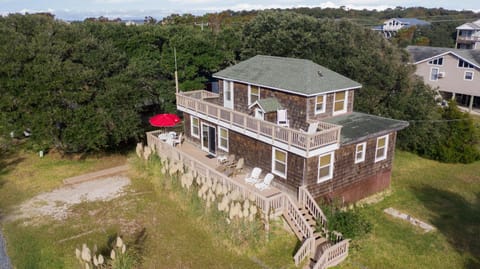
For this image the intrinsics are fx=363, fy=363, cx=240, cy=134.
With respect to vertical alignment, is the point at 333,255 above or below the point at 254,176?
below

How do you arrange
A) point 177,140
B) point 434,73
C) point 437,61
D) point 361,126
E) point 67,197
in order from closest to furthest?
point 361,126 → point 67,197 → point 177,140 → point 437,61 → point 434,73

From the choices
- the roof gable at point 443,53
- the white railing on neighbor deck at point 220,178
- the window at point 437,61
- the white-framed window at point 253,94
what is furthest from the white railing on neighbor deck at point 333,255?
the window at point 437,61

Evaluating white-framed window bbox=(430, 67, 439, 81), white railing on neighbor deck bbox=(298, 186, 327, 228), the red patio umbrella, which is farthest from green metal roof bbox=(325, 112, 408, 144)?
white-framed window bbox=(430, 67, 439, 81)

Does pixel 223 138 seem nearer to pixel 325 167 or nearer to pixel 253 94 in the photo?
pixel 253 94

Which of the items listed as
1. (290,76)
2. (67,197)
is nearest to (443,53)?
(290,76)

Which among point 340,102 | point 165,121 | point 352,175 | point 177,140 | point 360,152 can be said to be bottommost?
point 177,140

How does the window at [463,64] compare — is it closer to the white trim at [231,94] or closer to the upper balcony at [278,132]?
the white trim at [231,94]
